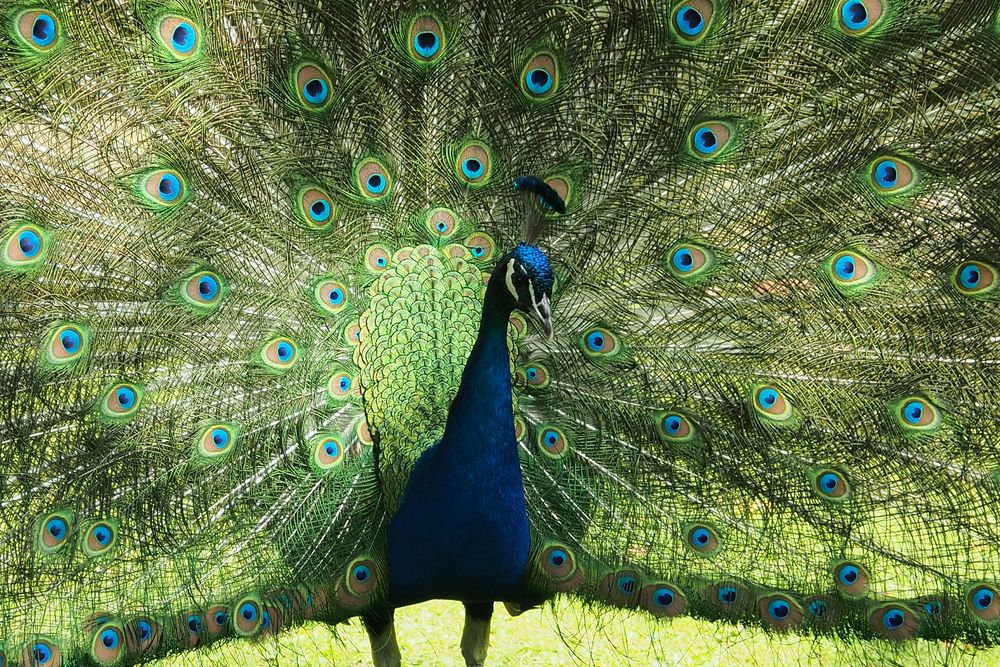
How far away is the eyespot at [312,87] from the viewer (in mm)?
2275

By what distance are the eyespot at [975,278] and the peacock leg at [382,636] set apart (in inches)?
63.2

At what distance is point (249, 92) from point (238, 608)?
1186mm

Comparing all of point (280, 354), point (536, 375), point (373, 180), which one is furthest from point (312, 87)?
point (536, 375)

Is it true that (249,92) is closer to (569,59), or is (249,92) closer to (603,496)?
(569,59)

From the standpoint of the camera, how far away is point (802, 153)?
2.32 m

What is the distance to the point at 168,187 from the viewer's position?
7.30 feet

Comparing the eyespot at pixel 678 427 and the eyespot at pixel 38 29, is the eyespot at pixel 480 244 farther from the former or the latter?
the eyespot at pixel 38 29

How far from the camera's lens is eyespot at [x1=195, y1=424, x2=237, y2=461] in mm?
2281

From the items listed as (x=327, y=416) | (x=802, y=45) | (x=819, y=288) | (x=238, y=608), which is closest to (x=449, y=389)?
(x=327, y=416)

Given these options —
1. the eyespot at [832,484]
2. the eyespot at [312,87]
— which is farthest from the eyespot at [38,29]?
the eyespot at [832,484]

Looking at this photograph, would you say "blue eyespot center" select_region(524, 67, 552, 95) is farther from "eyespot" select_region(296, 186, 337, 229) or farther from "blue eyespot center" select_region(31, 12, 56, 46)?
"blue eyespot center" select_region(31, 12, 56, 46)

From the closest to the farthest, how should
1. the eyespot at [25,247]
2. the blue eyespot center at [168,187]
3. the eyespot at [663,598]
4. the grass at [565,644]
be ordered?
the eyespot at [25,247] < the blue eyespot center at [168,187] < the eyespot at [663,598] < the grass at [565,644]

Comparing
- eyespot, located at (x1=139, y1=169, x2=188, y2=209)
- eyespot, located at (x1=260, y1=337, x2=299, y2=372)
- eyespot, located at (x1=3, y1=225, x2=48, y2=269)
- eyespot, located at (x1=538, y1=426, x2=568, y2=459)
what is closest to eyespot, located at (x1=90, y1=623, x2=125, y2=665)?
eyespot, located at (x1=260, y1=337, x2=299, y2=372)

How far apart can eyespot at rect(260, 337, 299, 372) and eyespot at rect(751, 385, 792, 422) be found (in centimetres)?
115
